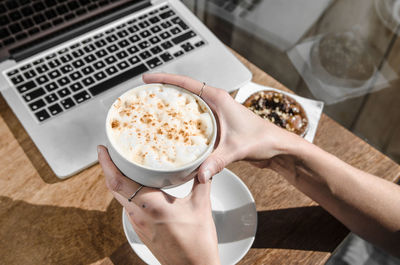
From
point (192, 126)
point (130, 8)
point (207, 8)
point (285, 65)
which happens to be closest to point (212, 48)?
point (130, 8)

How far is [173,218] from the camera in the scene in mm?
545

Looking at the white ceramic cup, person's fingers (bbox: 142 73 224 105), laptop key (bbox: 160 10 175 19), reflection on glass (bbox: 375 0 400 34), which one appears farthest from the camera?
reflection on glass (bbox: 375 0 400 34)

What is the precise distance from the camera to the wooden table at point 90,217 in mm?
692

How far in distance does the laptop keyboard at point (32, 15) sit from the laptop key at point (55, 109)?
217 mm

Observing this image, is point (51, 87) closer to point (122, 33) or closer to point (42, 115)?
point (42, 115)

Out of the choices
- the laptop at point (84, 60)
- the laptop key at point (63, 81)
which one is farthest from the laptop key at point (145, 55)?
the laptop key at point (63, 81)

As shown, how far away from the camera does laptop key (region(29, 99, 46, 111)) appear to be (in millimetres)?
826

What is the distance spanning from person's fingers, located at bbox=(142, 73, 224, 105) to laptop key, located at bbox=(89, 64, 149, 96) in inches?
10.4

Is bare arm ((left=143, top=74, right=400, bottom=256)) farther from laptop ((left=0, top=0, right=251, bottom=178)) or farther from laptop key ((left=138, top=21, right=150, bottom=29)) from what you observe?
laptop key ((left=138, top=21, right=150, bottom=29))

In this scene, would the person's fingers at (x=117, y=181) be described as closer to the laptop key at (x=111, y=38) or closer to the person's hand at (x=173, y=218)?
the person's hand at (x=173, y=218)

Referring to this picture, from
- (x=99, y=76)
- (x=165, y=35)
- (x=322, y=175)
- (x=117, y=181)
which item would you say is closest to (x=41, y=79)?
(x=99, y=76)

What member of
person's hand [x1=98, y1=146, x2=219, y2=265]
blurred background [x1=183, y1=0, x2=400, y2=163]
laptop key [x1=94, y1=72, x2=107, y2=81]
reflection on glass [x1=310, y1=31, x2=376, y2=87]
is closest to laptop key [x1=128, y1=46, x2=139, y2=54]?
laptop key [x1=94, y1=72, x2=107, y2=81]

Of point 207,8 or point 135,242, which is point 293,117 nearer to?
point 135,242

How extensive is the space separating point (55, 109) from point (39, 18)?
0.26 m
